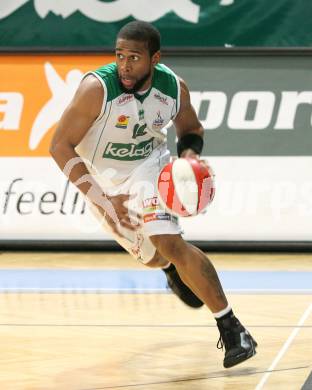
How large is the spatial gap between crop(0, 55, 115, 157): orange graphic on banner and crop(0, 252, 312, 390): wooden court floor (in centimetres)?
253

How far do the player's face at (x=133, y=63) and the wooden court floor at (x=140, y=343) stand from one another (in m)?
1.55

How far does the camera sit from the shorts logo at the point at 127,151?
6383 millimetres

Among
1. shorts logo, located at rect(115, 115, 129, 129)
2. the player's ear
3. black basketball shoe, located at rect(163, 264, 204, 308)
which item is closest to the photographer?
the player's ear

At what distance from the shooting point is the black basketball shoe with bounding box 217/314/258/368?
563cm

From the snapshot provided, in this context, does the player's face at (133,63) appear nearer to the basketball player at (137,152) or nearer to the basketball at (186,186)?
the basketball player at (137,152)

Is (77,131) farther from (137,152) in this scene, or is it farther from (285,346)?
(285,346)

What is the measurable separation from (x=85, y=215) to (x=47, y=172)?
0.57 meters

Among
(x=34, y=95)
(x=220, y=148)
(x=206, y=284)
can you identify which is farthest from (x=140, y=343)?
(x=34, y=95)

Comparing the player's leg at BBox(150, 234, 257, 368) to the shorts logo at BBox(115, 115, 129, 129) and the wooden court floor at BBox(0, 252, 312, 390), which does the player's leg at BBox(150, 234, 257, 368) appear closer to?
the wooden court floor at BBox(0, 252, 312, 390)

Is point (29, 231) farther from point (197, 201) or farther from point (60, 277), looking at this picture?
point (197, 201)

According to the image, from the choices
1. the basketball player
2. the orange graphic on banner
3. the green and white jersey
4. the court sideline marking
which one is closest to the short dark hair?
the basketball player

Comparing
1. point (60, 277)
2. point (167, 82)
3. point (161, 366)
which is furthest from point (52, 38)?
point (161, 366)

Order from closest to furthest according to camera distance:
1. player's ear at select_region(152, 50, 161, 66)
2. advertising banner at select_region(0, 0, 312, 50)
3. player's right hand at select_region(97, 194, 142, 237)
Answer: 1. player's right hand at select_region(97, 194, 142, 237)
2. player's ear at select_region(152, 50, 161, 66)
3. advertising banner at select_region(0, 0, 312, 50)

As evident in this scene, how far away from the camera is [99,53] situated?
418 inches
